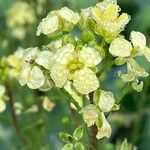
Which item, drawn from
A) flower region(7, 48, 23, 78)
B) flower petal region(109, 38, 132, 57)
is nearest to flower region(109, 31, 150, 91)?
flower petal region(109, 38, 132, 57)

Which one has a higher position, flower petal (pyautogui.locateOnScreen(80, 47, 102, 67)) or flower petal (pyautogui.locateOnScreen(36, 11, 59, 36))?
flower petal (pyautogui.locateOnScreen(36, 11, 59, 36))

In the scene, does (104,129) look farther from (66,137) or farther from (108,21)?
(108,21)

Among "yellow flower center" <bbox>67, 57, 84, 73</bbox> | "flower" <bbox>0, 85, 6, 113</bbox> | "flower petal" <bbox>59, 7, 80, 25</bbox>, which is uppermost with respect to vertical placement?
"flower petal" <bbox>59, 7, 80, 25</bbox>

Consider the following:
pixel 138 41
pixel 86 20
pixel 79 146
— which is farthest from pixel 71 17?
pixel 79 146

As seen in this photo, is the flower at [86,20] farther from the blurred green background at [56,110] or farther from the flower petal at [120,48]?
the blurred green background at [56,110]

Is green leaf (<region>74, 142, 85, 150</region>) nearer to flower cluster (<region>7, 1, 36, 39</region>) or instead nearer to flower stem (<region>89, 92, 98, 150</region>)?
flower stem (<region>89, 92, 98, 150</region>)

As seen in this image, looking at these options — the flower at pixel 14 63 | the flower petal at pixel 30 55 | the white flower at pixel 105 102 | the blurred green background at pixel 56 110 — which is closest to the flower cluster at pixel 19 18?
the blurred green background at pixel 56 110

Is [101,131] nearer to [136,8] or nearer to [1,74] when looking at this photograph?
[1,74]

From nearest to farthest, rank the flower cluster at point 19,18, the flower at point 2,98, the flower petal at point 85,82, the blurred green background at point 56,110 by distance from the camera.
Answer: the flower petal at point 85,82 < the flower at point 2,98 < the blurred green background at point 56,110 < the flower cluster at point 19,18
